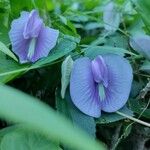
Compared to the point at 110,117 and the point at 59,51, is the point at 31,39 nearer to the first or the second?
the point at 59,51

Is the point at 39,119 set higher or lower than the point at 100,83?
higher

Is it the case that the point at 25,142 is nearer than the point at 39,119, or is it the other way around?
the point at 39,119

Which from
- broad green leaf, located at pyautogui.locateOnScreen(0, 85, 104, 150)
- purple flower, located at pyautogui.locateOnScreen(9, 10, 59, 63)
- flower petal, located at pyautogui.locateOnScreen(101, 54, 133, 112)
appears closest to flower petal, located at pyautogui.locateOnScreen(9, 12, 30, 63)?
purple flower, located at pyautogui.locateOnScreen(9, 10, 59, 63)

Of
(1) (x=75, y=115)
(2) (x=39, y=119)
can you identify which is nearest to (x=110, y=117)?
(1) (x=75, y=115)

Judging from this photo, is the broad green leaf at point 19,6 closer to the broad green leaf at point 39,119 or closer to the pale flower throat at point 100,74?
the pale flower throat at point 100,74

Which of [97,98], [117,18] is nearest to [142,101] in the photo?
[97,98]

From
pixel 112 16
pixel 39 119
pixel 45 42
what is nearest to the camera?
pixel 39 119

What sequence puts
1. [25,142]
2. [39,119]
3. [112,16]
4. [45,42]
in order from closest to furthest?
[39,119], [25,142], [45,42], [112,16]

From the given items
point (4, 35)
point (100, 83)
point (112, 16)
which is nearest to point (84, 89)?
point (100, 83)
